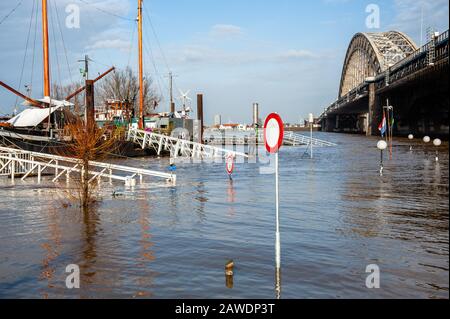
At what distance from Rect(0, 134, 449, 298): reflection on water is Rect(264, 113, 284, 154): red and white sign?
86.2 inches

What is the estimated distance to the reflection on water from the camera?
24.0 ft

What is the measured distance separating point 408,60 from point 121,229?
75.1 meters

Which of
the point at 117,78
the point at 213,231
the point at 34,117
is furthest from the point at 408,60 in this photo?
the point at 213,231

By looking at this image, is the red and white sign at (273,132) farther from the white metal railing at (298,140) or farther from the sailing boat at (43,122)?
the white metal railing at (298,140)

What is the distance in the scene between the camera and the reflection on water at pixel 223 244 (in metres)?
7.31

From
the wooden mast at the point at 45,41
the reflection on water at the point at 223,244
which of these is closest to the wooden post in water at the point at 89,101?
the wooden mast at the point at 45,41

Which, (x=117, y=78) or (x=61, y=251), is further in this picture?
(x=117, y=78)

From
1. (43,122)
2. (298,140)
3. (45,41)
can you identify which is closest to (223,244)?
(45,41)

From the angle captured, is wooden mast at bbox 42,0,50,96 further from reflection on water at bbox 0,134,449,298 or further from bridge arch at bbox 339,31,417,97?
bridge arch at bbox 339,31,417,97

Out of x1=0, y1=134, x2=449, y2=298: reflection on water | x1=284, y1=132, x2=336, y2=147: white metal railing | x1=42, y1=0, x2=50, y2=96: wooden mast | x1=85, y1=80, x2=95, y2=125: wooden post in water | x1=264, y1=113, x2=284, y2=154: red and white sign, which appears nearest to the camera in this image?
x1=0, y1=134, x2=449, y2=298: reflection on water

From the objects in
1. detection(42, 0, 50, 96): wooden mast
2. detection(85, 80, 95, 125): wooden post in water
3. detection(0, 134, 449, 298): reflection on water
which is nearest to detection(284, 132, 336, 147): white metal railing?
detection(85, 80, 95, 125): wooden post in water

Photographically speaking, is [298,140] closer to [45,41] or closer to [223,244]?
[45,41]

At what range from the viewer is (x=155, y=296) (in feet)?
22.7
